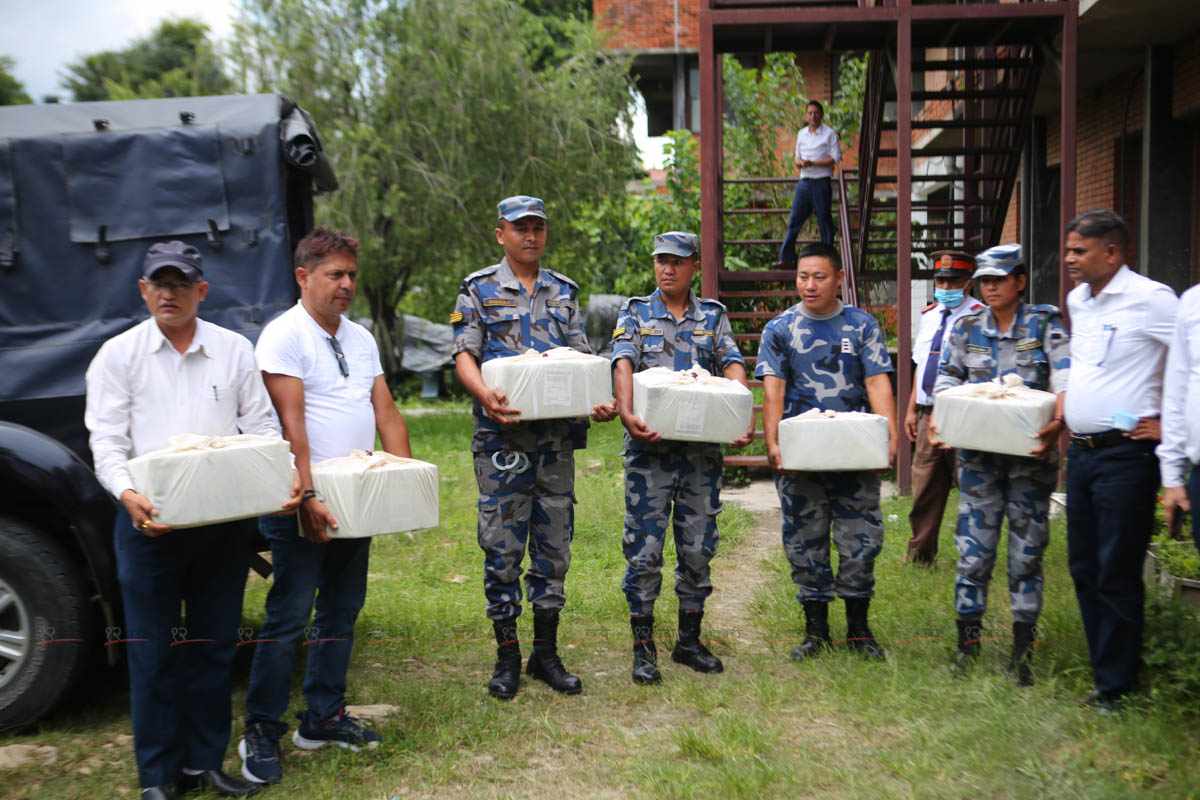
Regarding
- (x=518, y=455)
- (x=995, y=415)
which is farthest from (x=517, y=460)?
(x=995, y=415)

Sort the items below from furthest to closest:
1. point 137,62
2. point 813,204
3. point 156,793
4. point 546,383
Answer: point 137,62 < point 813,204 < point 546,383 < point 156,793

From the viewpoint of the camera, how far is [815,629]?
212 inches

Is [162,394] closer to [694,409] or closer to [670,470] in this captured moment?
[694,409]

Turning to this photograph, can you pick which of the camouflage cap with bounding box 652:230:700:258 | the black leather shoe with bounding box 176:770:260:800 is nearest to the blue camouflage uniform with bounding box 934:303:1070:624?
the camouflage cap with bounding box 652:230:700:258

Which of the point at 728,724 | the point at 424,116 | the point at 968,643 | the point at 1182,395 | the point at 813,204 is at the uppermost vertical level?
the point at 424,116

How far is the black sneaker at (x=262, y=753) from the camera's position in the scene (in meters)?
4.03

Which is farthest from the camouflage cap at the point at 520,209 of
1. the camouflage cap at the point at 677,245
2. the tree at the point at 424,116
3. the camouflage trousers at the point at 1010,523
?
the tree at the point at 424,116

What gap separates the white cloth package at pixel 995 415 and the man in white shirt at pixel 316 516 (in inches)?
89.5

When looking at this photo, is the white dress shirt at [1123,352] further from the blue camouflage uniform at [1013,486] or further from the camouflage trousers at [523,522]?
the camouflage trousers at [523,522]

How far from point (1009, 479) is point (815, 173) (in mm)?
6943

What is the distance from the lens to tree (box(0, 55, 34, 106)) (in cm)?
2253

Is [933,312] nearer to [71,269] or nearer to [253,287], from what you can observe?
[253,287]

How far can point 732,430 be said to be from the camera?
15.8ft

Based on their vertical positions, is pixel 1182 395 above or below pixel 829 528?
above
